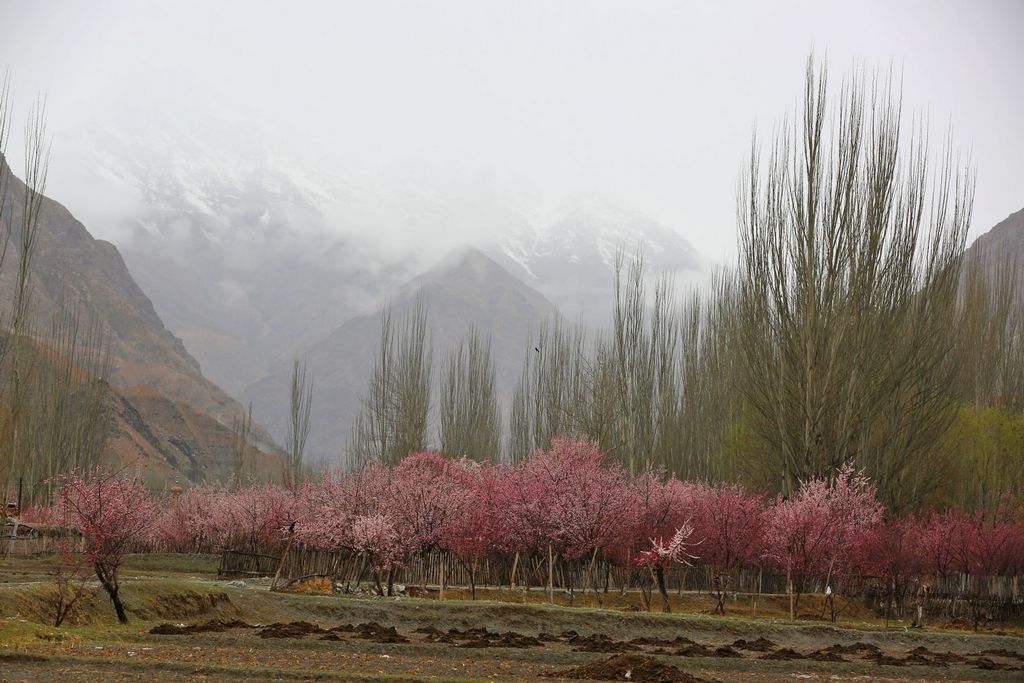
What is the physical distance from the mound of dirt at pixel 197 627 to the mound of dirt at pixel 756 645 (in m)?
10.2

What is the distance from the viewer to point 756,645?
22312 millimetres

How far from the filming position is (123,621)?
2008 cm

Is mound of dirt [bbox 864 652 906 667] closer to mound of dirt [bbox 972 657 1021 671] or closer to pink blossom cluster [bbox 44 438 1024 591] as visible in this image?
mound of dirt [bbox 972 657 1021 671]

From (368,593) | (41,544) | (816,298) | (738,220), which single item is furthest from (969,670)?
(41,544)

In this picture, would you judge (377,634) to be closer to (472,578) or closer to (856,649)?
(856,649)

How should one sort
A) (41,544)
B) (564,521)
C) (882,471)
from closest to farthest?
(564,521) < (41,544) < (882,471)

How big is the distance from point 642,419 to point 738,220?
13661 mm

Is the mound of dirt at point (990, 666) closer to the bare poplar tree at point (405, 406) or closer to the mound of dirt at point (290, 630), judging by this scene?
the mound of dirt at point (290, 630)

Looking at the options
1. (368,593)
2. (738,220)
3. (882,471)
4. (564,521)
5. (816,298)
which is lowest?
(368,593)

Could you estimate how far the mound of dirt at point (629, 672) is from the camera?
15.4 meters

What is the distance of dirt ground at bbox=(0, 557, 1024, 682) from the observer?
14875 mm

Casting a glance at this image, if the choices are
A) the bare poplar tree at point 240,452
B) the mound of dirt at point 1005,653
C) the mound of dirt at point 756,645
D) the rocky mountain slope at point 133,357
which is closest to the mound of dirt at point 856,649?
the mound of dirt at point 756,645

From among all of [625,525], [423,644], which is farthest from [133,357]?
[423,644]

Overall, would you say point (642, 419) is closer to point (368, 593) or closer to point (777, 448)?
point (777, 448)
